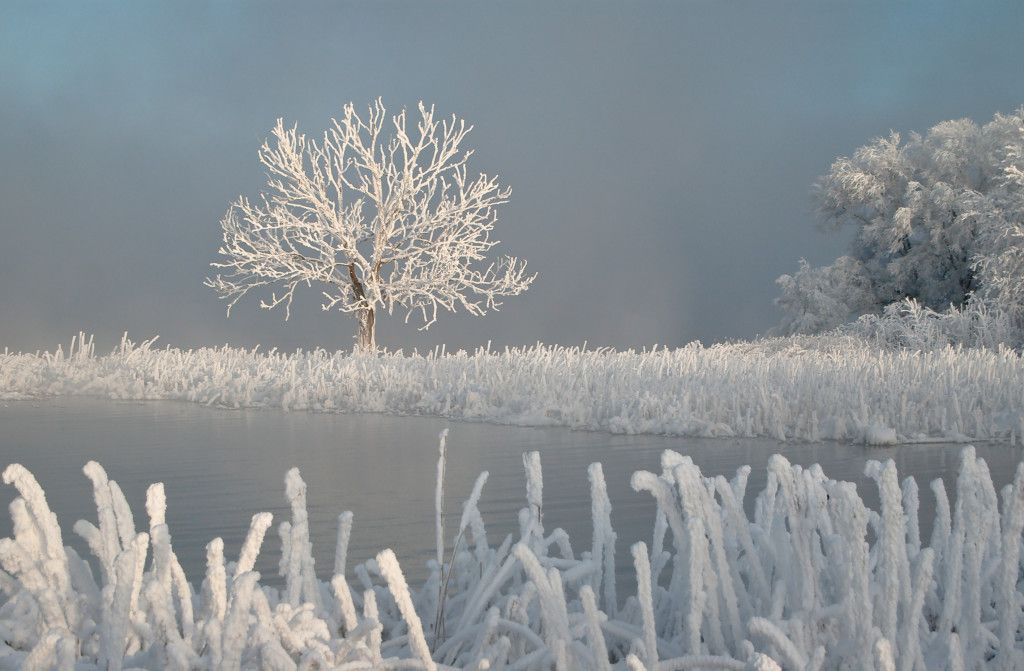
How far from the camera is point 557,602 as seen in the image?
6.70 ft

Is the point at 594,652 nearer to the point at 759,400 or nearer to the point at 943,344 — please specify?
the point at 759,400

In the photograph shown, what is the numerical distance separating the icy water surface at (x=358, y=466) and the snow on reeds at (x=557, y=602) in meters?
1.69

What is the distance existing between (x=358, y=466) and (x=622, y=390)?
16.3 ft

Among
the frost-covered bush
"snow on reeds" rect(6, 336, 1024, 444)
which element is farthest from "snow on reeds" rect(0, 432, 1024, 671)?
the frost-covered bush

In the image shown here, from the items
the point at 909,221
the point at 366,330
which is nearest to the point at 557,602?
the point at 366,330

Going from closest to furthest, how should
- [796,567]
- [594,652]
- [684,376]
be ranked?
[594,652] → [796,567] → [684,376]

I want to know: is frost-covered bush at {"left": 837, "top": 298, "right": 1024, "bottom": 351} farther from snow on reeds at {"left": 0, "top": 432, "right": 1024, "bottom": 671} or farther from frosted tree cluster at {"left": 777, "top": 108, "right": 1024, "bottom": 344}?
snow on reeds at {"left": 0, "top": 432, "right": 1024, "bottom": 671}

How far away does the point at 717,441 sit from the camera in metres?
9.55

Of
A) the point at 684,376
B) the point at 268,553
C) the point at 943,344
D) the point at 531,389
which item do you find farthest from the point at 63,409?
the point at 943,344

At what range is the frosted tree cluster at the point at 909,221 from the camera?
2930 cm

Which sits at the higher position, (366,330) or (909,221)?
(909,221)

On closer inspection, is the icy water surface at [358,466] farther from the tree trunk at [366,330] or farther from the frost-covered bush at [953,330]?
the frost-covered bush at [953,330]

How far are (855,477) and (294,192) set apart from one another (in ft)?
64.1

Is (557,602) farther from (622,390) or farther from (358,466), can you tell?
(622,390)
